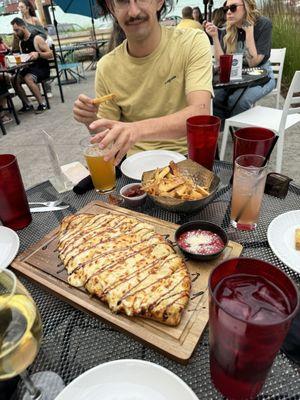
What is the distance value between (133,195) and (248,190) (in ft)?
1.57

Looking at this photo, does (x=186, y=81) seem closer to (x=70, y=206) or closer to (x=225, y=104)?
(x=70, y=206)

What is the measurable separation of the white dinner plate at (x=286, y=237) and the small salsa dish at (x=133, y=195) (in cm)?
52

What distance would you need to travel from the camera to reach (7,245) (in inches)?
43.8

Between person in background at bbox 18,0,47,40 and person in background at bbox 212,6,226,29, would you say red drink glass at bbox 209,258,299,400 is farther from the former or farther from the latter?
person in background at bbox 18,0,47,40

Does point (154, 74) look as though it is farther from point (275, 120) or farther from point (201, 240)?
point (275, 120)

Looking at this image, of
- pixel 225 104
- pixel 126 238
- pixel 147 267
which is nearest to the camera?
pixel 147 267

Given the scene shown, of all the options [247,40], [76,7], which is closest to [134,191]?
[247,40]

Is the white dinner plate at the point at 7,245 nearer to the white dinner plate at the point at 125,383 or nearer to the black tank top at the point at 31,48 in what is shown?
the white dinner plate at the point at 125,383

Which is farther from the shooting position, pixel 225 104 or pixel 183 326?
pixel 225 104

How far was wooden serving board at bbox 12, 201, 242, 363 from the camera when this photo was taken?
2.39 feet

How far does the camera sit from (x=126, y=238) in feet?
3.35

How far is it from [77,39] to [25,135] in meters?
9.76

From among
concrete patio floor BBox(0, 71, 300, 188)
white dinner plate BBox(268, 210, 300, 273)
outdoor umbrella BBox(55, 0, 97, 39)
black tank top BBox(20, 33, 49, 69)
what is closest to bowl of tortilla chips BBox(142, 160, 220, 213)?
Result: white dinner plate BBox(268, 210, 300, 273)

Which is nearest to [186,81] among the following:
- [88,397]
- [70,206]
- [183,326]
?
[70,206]
